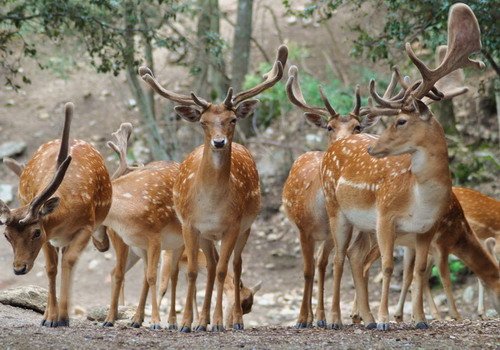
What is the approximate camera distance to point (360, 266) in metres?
9.20

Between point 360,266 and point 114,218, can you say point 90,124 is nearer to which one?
point 114,218

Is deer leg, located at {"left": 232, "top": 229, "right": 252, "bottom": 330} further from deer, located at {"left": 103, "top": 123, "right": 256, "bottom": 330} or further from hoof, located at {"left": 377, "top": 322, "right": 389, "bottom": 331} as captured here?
hoof, located at {"left": 377, "top": 322, "right": 389, "bottom": 331}

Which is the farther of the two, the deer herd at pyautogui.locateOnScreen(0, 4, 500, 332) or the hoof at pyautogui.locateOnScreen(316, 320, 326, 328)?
the hoof at pyautogui.locateOnScreen(316, 320, 326, 328)

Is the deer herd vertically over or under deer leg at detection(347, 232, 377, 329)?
over

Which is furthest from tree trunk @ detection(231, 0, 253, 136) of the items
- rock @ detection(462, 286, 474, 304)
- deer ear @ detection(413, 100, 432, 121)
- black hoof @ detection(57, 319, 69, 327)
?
deer ear @ detection(413, 100, 432, 121)

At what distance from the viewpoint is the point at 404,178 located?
819 cm

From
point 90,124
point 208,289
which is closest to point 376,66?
point 90,124

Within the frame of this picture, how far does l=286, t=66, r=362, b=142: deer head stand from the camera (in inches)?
408

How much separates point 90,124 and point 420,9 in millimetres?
11424

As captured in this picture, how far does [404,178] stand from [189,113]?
6.59 ft

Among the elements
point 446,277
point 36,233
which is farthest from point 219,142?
point 446,277

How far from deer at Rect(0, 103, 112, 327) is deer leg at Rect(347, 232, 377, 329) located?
2.36 meters

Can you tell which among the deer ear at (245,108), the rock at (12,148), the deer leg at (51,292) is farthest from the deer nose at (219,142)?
the rock at (12,148)

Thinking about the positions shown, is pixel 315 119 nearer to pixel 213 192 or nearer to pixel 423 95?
pixel 213 192
